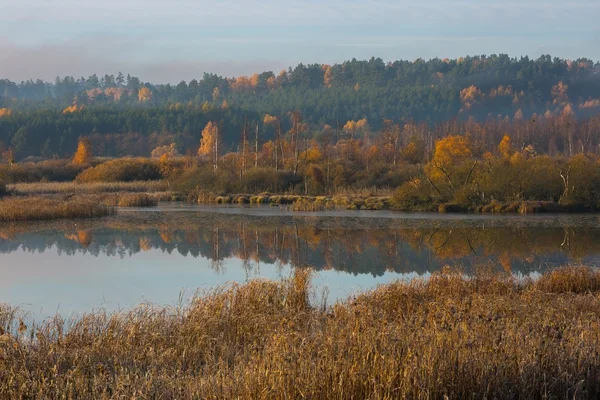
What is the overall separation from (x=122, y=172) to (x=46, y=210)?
31.2 m

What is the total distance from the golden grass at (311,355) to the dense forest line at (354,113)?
67.6m

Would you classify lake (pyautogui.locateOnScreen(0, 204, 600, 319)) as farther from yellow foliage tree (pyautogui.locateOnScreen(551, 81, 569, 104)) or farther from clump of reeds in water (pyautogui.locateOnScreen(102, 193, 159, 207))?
yellow foliage tree (pyautogui.locateOnScreen(551, 81, 569, 104))

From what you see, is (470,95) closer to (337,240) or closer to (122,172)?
(122,172)

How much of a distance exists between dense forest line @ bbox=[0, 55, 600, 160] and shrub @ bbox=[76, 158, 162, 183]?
19.2 meters

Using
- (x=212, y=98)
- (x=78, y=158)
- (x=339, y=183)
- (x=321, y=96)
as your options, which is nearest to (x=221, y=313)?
(x=339, y=183)

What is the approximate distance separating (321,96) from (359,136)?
112 feet

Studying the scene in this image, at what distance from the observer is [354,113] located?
157625 mm

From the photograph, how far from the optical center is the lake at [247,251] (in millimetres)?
16047

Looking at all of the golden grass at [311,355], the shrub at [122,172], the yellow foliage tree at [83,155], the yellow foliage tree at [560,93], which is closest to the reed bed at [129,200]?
the shrub at [122,172]

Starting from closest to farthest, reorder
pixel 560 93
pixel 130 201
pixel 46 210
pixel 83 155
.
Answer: pixel 46 210
pixel 130 201
pixel 83 155
pixel 560 93

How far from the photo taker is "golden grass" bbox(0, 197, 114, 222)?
31438 millimetres

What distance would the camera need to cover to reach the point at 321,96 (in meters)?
165

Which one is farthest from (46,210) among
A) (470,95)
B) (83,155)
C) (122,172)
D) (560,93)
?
(560,93)

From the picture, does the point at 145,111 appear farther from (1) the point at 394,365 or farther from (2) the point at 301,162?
(1) the point at 394,365
